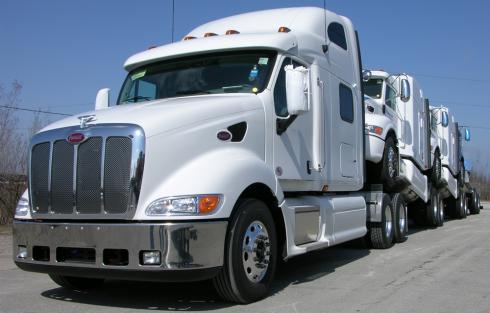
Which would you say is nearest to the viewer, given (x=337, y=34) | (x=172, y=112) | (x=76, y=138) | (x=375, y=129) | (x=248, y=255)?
(x=76, y=138)

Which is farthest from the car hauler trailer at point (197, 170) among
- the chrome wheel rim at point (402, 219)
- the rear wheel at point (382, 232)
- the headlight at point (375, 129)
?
the chrome wheel rim at point (402, 219)

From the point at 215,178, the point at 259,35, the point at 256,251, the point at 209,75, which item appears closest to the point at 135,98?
the point at 209,75

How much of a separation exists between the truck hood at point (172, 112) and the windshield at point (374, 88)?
6219 mm

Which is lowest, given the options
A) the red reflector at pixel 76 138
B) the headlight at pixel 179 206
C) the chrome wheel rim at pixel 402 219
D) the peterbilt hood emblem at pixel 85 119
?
the chrome wheel rim at pixel 402 219

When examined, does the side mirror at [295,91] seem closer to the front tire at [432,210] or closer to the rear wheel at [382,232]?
the rear wheel at [382,232]

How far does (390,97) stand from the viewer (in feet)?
39.2

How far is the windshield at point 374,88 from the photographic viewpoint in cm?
1168

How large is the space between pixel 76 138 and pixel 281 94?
2383mm

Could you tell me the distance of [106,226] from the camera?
497cm

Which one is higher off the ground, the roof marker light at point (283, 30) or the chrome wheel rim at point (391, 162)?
the roof marker light at point (283, 30)

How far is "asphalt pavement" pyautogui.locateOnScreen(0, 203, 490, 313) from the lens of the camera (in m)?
5.48

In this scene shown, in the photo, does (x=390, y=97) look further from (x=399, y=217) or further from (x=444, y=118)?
(x=444, y=118)

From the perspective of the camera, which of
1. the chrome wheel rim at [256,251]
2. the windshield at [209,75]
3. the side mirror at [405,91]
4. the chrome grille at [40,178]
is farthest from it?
the side mirror at [405,91]

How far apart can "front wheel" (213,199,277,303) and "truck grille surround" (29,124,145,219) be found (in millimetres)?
1034
